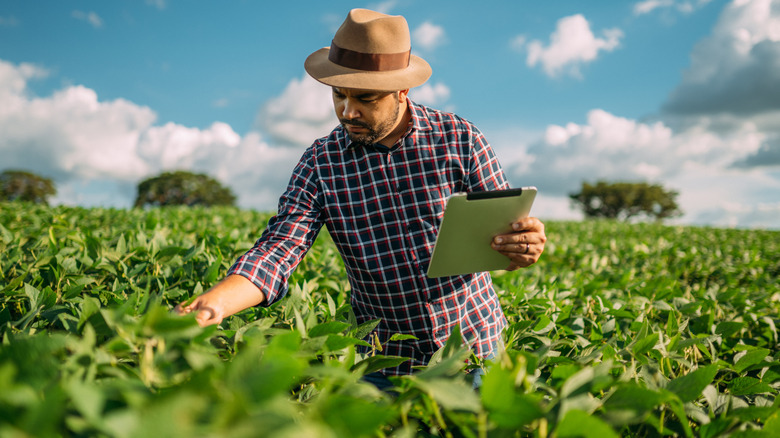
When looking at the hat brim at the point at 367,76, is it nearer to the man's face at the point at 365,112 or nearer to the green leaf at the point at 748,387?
the man's face at the point at 365,112

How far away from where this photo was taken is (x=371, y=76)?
2.23 meters

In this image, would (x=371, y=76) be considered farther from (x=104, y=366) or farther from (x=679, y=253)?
(x=679, y=253)

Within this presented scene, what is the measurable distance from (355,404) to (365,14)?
2191mm

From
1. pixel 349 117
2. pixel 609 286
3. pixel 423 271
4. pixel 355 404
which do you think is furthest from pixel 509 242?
pixel 609 286

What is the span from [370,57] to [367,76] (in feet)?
0.40

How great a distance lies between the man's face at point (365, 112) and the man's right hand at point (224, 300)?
3.02 ft

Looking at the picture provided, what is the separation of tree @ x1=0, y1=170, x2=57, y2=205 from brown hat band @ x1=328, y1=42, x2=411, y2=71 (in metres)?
37.6

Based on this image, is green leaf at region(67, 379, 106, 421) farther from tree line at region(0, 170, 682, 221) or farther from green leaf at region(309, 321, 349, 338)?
tree line at region(0, 170, 682, 221)

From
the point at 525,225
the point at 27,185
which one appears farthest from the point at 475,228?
the point at 27,185

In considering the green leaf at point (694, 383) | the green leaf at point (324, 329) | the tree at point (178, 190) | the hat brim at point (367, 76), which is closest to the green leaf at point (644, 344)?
the green leaf at point (694, 383)

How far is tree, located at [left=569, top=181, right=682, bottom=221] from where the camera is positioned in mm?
48562

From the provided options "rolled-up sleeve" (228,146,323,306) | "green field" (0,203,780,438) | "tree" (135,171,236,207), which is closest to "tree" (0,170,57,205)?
"tree" (135,171,236,207)

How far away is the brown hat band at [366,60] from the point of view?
7.48 ft

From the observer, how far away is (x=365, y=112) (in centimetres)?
228
